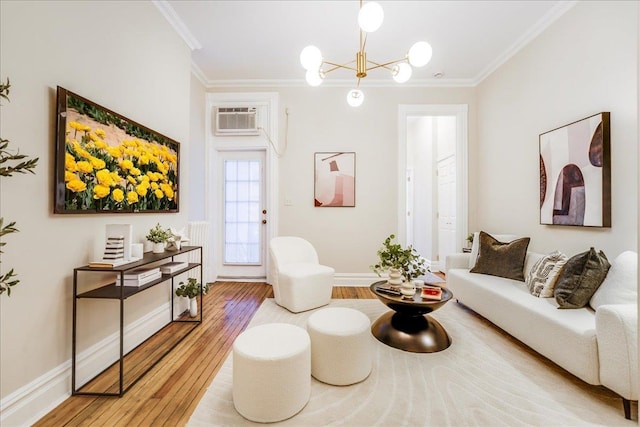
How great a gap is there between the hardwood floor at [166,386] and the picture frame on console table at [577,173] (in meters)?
3.24

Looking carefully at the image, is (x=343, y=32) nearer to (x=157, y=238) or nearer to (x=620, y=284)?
(x=157, y=238)

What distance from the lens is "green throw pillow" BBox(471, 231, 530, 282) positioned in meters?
2.71

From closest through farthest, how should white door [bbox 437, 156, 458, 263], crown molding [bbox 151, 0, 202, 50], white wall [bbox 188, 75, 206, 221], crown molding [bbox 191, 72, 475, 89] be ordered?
1. crown molding [bbox 151, 0, 202, 50]
2. white wall [bbox 188, 75, 206, 221]
3. crown molding [bbox 191, 72, 475, 89]
4. white door [bbox 437, 156, 458, 263]

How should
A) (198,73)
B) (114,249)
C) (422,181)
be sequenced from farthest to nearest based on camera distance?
(422,181)
(198,73)
(114,249)

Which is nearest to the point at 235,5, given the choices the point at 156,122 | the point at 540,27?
the point at 156,122

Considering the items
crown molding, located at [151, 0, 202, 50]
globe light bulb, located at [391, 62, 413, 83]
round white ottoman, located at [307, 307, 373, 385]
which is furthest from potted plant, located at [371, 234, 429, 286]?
crown molding, located at [151, 0, 202, 50]

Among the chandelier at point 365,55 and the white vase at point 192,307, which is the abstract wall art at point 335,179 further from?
the white vase at point 192,307

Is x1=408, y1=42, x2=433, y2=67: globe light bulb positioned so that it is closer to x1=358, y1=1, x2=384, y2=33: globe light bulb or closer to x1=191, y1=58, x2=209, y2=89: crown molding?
x1=358, y1=1, x2=384, y2=33: globe light bulb

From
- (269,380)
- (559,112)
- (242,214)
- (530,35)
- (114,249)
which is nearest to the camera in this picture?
(269,380)

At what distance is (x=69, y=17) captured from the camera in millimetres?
1638

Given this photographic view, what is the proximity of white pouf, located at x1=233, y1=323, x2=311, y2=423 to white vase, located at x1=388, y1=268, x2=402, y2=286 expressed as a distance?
114 centimetres

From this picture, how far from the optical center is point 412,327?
223 centimetres

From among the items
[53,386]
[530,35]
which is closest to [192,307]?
[53,386]

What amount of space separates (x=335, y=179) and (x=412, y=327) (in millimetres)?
2391
